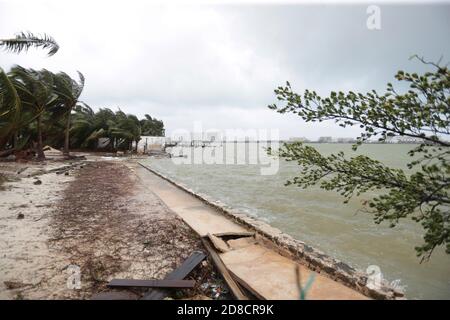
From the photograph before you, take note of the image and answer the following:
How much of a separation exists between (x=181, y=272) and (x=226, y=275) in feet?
2.20

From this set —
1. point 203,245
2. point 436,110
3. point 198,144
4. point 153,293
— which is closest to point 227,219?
point 203,245

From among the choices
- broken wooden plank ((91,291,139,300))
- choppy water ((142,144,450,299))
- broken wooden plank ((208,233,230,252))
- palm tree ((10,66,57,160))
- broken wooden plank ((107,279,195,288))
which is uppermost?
palm tree ((10,66,57,160))

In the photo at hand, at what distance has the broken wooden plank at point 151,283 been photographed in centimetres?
358

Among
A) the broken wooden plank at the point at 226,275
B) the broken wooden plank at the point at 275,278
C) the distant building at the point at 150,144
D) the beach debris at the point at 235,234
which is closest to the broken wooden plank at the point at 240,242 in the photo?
the beach debris at the point at 235,234

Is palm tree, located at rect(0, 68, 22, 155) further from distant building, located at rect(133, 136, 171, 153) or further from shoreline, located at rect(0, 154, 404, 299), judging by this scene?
distant building, located at rect(133, 136, 171, 153)

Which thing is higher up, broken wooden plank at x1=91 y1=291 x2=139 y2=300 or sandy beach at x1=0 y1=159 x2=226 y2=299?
sandy beach at x1=0 y1=159 x2=226 y2=299

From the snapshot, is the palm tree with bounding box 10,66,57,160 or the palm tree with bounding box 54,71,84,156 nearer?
the palm tree with bounding box 10,66,57,160

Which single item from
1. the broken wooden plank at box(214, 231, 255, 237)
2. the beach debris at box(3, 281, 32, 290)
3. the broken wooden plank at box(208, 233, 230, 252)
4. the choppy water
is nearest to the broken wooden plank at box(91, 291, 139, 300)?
the beach debris at box(3, 281, 32, 290)

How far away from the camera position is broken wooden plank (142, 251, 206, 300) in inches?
134

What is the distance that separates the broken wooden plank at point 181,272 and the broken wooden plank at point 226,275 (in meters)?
0.20

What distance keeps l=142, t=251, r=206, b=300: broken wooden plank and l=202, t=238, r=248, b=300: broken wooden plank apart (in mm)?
198

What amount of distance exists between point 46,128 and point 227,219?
24974 millimetres

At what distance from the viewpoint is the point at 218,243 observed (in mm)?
4988

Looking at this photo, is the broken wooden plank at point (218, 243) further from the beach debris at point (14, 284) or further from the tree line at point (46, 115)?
the tree line at point (46, 115)
